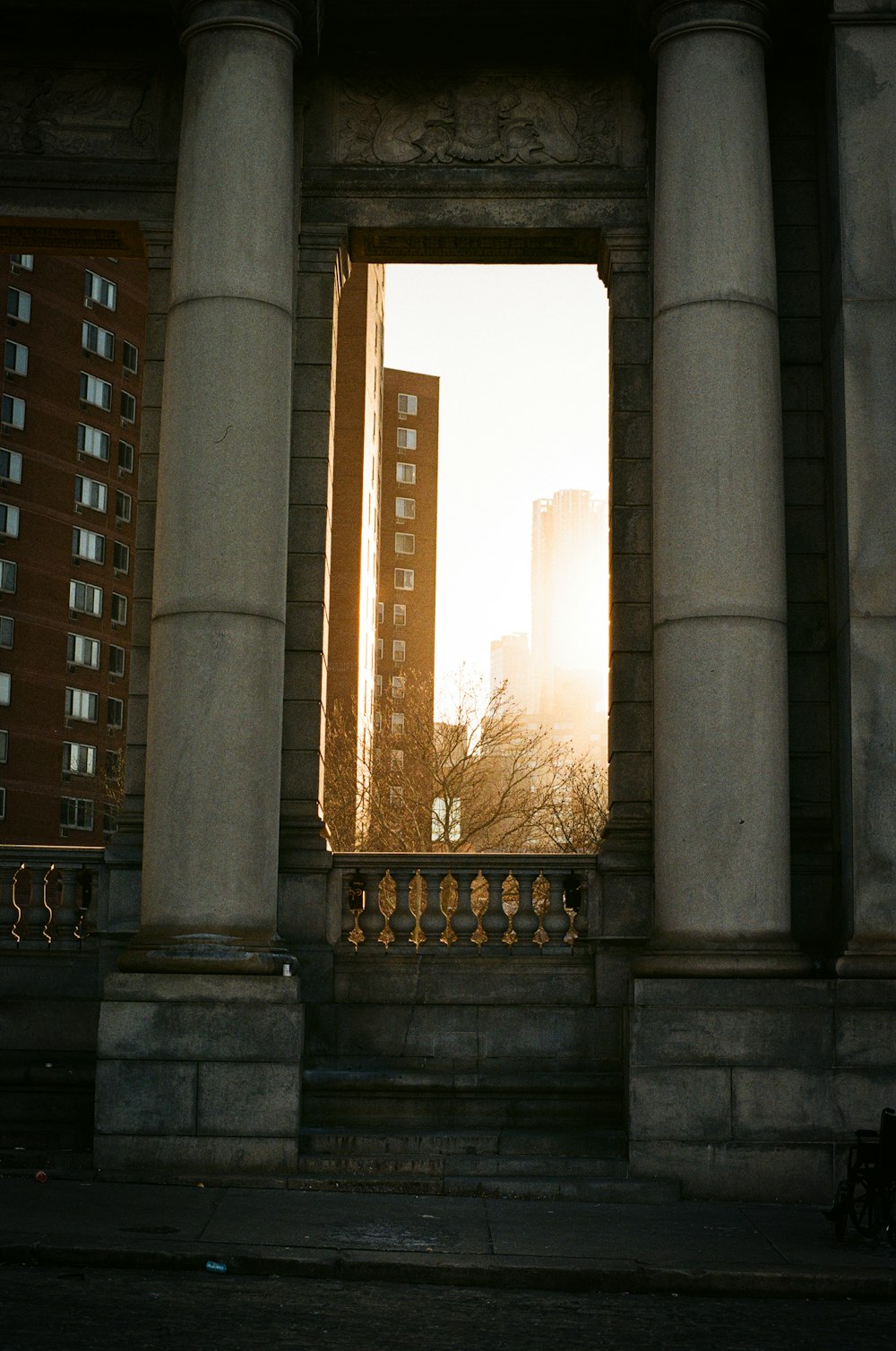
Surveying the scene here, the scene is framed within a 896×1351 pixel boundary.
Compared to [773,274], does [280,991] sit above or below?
below

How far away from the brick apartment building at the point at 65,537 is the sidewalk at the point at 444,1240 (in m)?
64.6

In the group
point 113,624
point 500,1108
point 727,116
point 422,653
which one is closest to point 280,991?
point 500,1108

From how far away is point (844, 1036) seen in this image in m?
17.0

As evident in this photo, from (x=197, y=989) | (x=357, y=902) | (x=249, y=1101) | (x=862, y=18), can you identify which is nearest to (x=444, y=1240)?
(x=249, y=1101)

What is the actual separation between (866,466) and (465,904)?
6474mm

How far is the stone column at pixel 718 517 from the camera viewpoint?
57.9 ft

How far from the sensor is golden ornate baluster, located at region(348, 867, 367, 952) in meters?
19.5

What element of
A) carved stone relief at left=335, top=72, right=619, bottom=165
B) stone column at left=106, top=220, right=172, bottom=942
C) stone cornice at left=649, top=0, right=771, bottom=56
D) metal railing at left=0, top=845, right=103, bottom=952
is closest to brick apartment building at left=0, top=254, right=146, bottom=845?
stone column at left=106, top=220, right=172, bottom=942

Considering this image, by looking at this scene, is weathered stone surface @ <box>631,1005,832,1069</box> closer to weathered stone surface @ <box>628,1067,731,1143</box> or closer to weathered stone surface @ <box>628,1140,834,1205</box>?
weathered stone surface @ <box>628,1067,731,1143</box>

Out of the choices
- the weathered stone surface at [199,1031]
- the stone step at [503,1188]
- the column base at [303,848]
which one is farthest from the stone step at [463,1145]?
the column base at [303,848]

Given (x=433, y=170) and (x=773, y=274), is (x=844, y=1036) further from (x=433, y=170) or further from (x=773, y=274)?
(x=433, y=170)

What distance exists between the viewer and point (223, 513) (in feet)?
59.9

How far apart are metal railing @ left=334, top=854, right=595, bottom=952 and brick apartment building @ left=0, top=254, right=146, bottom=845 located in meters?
60.7

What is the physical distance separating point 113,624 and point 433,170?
70.0m
